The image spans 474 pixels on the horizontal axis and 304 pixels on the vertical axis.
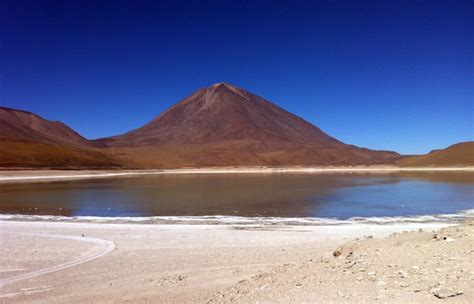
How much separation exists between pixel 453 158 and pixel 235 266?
96609 mm

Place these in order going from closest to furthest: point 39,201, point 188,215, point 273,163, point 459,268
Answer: point 459,268 → point 188,215 → point 39,201 → point 273,163

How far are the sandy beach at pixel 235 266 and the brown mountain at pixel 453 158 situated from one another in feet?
282

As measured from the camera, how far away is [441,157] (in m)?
98.4

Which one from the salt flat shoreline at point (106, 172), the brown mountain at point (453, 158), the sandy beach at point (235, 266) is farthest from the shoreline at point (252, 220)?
the brown mountain at point (453, 158)

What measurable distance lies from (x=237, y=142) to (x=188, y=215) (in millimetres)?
156217

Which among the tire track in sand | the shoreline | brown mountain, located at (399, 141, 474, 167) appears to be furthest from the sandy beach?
brown mountain, located at (399, 141, 474, 167)

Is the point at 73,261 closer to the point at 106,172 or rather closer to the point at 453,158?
the point at 106,172

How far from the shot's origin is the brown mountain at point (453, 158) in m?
90.2

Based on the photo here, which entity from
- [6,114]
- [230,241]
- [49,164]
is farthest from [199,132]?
[230,241]

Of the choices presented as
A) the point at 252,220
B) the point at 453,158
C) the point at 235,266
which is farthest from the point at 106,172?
the point at 235,266

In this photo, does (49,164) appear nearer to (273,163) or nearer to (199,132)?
(273,163)

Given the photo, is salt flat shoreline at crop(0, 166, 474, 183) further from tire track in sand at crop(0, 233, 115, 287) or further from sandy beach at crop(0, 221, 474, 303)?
sandy beach at crop(0, 221, 474, 303)

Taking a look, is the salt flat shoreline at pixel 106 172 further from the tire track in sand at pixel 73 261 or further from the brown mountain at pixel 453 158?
the tire track in sand at pixel 73 261

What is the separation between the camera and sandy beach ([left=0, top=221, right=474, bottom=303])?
6.07m
